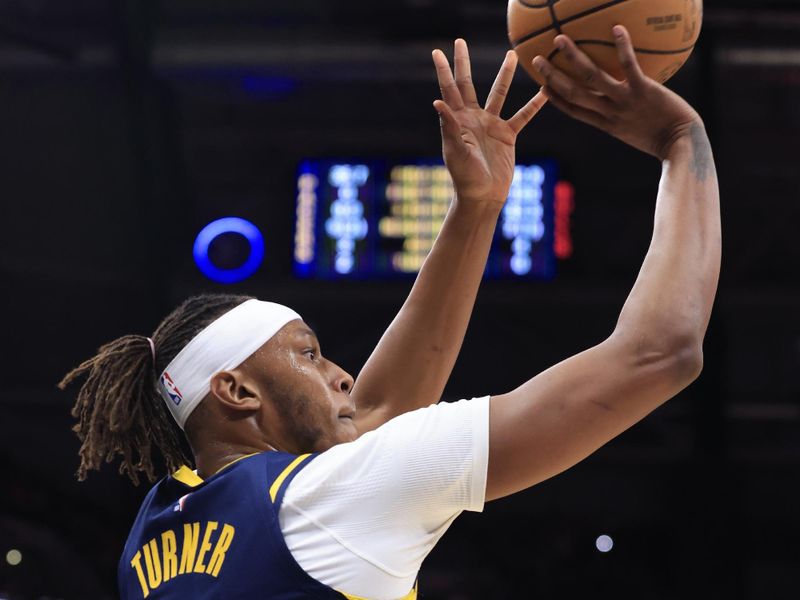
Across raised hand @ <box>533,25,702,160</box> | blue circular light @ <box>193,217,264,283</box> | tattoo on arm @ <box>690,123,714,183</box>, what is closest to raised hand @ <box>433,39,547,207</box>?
raised hand @ <box>533,25,702,160</box>

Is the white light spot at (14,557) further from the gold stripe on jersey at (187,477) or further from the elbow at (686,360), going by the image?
the elbow at (686,360)

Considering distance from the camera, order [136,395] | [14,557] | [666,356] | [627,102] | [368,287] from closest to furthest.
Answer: [666,356] → [627,102] → [136,395] → [368,287] → [14,557]

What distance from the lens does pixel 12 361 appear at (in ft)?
29.2

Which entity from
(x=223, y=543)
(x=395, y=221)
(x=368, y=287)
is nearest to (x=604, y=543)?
(x=368, y=287)

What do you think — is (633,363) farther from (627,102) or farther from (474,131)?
(474,131)

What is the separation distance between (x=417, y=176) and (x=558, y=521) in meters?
3.04

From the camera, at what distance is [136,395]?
216 cm

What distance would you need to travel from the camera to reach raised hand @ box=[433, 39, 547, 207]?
2148 mm

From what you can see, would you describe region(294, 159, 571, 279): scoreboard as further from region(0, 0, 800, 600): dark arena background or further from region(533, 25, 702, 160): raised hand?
region(533, 25, 702, 160): raised hand

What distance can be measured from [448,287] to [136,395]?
647 mm

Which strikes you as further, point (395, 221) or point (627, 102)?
point (395, 221)

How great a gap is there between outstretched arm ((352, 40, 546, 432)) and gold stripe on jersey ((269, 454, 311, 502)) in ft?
1.69

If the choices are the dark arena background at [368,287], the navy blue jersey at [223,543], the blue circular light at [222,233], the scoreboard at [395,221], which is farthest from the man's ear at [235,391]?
the blue circular light at [222,233]

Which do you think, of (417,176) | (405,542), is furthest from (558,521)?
(405,542)
